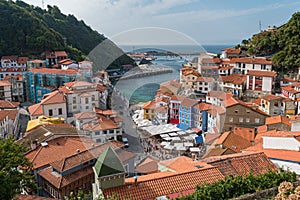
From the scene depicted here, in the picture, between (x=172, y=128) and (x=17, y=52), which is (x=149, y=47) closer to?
(x=172, y=128)

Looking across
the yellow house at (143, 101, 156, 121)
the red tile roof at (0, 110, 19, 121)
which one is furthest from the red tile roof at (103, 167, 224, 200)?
the red tile roof at (0, 110, 19, 121)

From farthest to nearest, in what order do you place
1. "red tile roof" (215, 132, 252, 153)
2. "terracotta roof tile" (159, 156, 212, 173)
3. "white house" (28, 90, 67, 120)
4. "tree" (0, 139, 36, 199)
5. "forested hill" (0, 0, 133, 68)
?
"forested hill" (0, 0, 133, 68) → "white house" (28, 90, 67, 120) → "red tile roof" (215, 132, 252, 153) → "terracotta roof tile" (159, 156, 212, 173) → "tree" (0, 139, 36, 199)

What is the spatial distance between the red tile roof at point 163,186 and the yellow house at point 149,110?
1.02 meters

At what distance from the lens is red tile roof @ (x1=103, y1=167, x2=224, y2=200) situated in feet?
13.1

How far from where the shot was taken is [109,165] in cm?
384

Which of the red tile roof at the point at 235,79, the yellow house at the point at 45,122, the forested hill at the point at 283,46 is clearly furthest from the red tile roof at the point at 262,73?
the yellow house at the point at 45,122

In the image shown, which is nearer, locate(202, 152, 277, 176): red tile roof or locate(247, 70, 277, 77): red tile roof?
locate(202, 152, 277, 176): red tile roof

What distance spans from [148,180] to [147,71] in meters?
1.71

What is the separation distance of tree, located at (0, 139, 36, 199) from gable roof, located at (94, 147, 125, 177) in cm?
145

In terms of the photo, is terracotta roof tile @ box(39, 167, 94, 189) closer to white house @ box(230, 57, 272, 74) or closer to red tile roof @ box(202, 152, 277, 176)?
red tile roof @ box(202, 152, 277, 176)

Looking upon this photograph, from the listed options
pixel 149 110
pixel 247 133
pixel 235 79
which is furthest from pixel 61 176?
pixel 235 79

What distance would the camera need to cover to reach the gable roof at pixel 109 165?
373 centimetres

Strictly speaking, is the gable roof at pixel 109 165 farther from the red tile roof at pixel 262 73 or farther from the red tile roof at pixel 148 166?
the red tile roof at pixel 262 73

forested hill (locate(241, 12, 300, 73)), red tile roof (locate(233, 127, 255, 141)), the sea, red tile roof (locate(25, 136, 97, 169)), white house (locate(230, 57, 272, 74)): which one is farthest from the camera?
white house (locate(230, 57, 272, 74))
